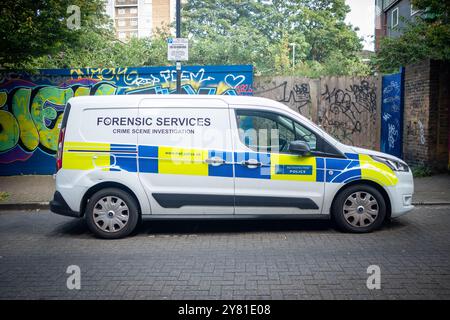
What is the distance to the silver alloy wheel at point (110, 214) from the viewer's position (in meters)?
6.70

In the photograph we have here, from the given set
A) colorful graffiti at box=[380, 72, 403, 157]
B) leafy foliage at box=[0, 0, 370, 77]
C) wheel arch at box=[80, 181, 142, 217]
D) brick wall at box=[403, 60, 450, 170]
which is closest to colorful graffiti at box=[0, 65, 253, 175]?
colorful graffiti at box=[380, 72, 403, 157]

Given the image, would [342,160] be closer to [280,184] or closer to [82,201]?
[280,184]

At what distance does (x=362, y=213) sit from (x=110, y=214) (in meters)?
3.59

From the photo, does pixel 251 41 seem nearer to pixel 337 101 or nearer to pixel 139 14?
pixel 337 101

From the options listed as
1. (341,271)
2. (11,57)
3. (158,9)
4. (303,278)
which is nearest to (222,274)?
(303,278)

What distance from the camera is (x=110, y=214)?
671cm

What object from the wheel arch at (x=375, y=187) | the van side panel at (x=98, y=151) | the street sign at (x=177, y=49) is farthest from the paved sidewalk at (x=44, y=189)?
the street sign at (x=177, y=49)

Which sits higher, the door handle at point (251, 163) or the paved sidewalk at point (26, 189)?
the door handle at point (251, 163)

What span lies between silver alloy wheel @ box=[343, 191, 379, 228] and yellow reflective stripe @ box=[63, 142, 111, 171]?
11.4 feet

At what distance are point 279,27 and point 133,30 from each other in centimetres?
7420

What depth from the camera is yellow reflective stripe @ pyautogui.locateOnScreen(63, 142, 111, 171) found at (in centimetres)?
673

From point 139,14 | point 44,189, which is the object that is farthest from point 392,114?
point 139,14

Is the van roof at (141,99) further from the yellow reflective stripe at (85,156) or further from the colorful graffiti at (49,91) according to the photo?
the colorful graffiti at (49,91)

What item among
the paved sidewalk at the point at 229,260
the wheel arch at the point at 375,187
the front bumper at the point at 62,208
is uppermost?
the wheel arch at the point at 375,187
